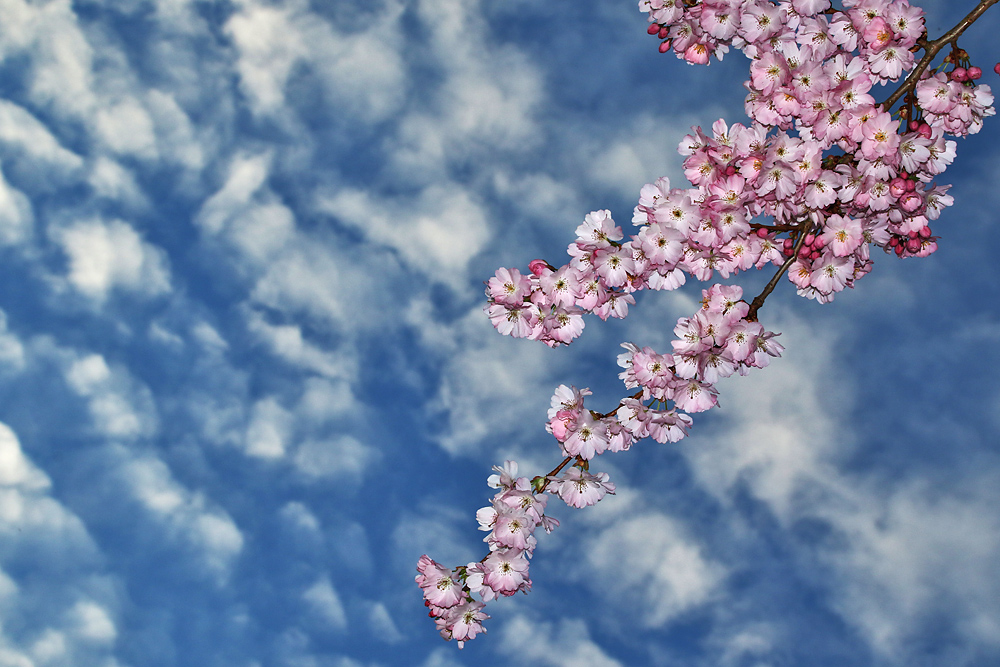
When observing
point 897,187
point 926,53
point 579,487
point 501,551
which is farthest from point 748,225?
Answer: point 501,551

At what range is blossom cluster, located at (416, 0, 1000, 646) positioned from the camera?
6.10 meters

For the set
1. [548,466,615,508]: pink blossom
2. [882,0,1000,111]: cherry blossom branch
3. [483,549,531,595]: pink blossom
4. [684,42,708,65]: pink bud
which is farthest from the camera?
[684,42,708,65]: pink bud

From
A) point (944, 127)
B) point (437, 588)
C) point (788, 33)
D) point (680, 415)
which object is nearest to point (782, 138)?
point (788, 33)

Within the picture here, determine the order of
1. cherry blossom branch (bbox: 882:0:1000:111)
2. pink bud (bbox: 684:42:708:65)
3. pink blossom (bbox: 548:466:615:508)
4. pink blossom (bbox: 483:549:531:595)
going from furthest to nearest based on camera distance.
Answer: pink bud (bbox: 684:42:708:65)
pink blossom (bbox: 548:466:615:508)
pink blossom (bbox: 483:549:531:595)
cherry blossom branch (bbox: 882:0:1000:111)

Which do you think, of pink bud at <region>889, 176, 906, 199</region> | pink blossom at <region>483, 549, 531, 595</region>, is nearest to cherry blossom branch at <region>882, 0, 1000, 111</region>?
pink bud at <region>889, 176, 906, 199</region>

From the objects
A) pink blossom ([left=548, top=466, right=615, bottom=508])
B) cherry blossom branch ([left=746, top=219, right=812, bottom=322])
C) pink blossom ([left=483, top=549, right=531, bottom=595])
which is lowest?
pink blossom ([left=483, top=549, right=531, bottom=595])

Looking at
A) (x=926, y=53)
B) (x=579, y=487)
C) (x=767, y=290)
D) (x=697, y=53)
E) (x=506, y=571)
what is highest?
(x=697, y=53)

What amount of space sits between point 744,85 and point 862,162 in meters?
1.27

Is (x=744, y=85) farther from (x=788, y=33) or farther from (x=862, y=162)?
(x=862, y=162)

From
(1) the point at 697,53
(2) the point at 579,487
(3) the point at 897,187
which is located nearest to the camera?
(3) the point at 897,187

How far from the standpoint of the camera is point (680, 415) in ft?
21.6

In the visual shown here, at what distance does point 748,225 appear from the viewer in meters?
6.33

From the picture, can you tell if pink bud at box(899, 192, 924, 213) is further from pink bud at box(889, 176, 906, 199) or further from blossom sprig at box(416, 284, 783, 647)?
blossom sprig at box(416, 284, 783, 647)

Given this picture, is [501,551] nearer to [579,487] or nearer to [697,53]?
[579,487]
